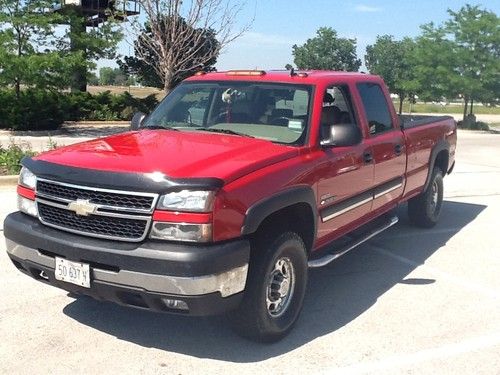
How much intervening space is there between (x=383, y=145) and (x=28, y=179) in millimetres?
3196

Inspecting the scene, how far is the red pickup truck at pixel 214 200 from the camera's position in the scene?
3.41 metres

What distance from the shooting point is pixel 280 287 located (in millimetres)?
4074

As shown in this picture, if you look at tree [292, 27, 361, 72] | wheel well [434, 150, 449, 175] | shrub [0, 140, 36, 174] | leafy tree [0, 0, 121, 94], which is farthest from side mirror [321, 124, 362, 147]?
tree [292, 27, 361, 72]

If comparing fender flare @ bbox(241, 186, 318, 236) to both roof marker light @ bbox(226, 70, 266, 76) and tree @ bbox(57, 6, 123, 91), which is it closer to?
roof marker light @ bbox(226, 70, 266, 76)

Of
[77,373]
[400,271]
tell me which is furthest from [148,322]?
[400,271]

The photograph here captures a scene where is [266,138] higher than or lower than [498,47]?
lower

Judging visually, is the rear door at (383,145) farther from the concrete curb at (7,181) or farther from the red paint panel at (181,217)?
the concrete curb at (7,181)

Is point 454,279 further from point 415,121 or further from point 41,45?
point 41,45

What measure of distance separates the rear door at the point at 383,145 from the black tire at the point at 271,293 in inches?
62.2

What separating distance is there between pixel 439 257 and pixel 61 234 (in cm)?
425

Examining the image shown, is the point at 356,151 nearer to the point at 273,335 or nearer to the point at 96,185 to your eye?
the point at 273,335

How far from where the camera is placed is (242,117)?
4754 mm

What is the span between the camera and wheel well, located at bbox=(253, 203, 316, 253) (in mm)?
3908

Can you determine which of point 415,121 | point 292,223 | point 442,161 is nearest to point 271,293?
point 292,223
